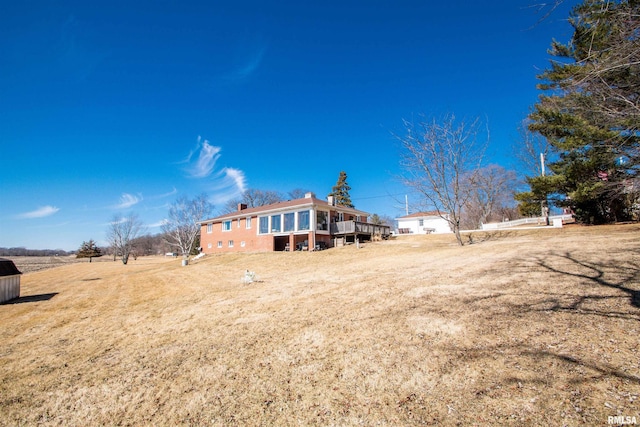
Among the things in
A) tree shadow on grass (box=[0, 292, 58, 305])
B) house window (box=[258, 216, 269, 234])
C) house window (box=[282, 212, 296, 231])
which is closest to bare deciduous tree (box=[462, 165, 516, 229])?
house window (box=[282, 212, 296, 231])

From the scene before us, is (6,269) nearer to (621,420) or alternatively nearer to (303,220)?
(303,220)

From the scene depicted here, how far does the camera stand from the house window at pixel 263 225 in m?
29.8

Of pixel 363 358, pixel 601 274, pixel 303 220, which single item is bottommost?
pixel 363 358

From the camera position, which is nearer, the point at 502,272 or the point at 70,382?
the point at 70,382

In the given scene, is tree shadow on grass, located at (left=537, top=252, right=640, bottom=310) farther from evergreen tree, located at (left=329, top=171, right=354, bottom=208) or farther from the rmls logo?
evergreen tree, located at (left=329, top=171, right=354, bottom=208)

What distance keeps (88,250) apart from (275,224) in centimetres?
4988

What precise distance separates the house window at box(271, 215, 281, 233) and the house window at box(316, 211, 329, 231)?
4.43 metres

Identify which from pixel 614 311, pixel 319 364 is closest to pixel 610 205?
pixel 614 311

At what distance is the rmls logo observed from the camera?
8.58 feet

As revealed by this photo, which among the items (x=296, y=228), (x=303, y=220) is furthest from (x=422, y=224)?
(x=296, y=228)

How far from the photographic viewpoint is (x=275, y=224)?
95.3 feet

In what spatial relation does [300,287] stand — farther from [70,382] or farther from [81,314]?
[81,314]

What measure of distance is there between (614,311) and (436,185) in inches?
598

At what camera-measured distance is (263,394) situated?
3.84 metres
